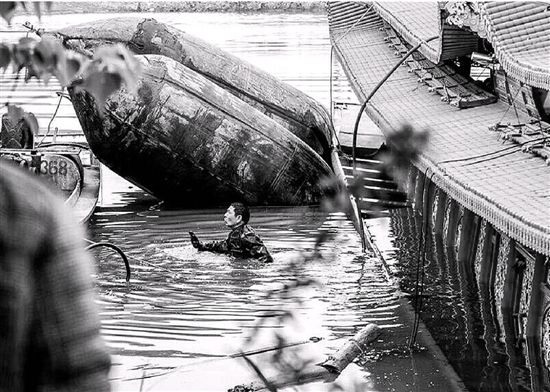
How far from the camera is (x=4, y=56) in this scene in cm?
188

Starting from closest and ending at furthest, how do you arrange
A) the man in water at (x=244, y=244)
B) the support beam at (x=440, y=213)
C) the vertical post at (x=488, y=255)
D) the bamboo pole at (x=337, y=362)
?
1. the bamboo pole at (x=337, y=362)
2. the vertical post at (x=488, y=255)
3. the man in water at (x=244, y=244)
4. the support beam at (x=440, y=213)

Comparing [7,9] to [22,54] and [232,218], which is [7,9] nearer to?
[22,54]

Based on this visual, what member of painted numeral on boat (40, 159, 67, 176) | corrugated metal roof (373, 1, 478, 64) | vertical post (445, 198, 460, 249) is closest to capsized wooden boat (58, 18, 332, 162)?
corrugated metal roof (373, 1, 478, 64)

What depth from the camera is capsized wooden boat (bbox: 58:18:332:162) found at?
19938 millimetres

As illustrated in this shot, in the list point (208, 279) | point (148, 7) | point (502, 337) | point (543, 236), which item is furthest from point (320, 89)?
point (148, 7)

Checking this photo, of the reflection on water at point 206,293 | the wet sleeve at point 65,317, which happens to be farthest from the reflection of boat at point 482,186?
the wet sleeve at point 65,317

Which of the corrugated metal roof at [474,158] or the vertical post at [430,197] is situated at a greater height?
the corrugated metal roof at [474,158]

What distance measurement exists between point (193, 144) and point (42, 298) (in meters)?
16.4

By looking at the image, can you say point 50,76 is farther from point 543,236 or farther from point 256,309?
point 256,309

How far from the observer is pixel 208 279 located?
13484 mm

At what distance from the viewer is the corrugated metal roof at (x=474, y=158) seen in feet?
30.9

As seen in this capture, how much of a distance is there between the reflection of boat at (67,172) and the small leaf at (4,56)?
13.4 metres

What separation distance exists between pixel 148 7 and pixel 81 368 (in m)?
57.5

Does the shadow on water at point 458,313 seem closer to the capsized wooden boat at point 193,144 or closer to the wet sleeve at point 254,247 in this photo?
the wet sleeve at point 254,247
